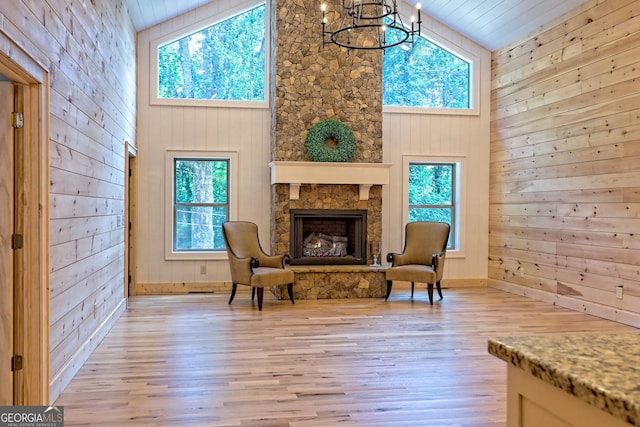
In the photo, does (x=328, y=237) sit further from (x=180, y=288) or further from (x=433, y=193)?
(x=180, y=288)

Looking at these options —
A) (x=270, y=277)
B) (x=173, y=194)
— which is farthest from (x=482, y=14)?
(x=173, y=194)

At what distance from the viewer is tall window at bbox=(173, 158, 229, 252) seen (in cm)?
747

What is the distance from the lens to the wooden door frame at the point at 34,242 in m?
2.92

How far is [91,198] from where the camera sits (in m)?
4.35

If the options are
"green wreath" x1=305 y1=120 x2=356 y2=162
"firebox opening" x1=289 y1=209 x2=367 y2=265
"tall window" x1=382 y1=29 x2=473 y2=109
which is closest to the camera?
"green wreath" x1=305 y1=120 x2=356 y2=162

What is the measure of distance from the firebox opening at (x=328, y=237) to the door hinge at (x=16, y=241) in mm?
4401

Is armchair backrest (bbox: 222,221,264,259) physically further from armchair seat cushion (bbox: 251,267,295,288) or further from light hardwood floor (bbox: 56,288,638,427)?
light hardwood floor (bbox: 56,288,638,427)

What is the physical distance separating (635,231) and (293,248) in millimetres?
3921

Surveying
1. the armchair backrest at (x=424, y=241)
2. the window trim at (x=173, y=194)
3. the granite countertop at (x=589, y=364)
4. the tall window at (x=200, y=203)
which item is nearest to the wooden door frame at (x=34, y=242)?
the granite countertop at (x=589, y=364)

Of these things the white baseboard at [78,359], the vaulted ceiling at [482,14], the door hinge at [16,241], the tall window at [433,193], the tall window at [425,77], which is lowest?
the white baseboard at [78,359]

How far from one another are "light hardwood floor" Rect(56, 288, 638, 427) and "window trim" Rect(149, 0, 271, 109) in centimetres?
273

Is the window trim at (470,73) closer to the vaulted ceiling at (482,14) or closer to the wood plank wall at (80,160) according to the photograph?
the vaulted ceiling at (482,14)

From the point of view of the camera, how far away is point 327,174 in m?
7.05

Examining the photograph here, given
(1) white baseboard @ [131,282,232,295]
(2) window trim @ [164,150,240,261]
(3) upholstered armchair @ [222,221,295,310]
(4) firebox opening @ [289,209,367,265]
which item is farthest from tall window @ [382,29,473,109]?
(1) white baseboard @ [131,282,232,295]
